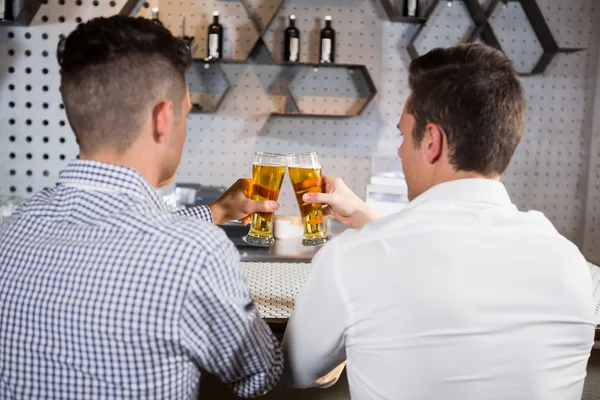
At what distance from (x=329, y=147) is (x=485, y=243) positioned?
11.5ft

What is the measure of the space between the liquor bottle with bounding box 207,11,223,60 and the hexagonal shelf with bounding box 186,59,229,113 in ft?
0.50

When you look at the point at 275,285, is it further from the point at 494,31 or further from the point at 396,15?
the point at 494,31

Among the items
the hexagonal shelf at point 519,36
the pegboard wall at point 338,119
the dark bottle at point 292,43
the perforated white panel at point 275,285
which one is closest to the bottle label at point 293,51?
the dark bottle at point 292,43

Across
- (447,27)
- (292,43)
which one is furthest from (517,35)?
(292,43)

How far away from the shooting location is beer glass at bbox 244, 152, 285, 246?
180cm

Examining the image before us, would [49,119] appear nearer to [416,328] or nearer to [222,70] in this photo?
[222,70]

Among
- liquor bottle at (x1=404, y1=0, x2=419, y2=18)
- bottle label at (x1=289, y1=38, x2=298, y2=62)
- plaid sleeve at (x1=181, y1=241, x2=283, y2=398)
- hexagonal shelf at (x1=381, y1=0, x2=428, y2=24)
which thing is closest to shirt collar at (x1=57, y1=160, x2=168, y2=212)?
plaid sleeve at (x1=181, y1=241, x2=283, y2=398)

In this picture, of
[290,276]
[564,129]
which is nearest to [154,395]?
[290,276]

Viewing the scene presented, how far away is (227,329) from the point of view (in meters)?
1.18

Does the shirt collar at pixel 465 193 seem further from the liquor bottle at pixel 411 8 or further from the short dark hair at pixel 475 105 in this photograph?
the liquor bottle at pixel 411 8

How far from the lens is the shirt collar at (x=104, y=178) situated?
1219 mm

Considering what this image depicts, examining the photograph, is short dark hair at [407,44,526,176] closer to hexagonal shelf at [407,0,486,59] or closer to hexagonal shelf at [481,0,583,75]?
hexagonal shelf at [407,0,486,59]

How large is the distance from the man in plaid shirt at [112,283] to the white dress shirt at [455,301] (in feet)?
0.68

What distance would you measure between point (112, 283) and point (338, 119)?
369cm
